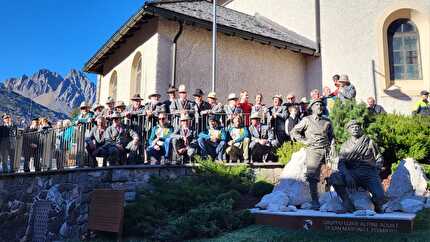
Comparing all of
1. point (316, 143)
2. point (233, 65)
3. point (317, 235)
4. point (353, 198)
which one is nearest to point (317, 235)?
point (317, 235)

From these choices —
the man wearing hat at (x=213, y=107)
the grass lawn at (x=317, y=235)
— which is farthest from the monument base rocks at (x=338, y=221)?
the man wearing hat at (x=213, y=107)

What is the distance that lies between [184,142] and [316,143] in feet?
11.4

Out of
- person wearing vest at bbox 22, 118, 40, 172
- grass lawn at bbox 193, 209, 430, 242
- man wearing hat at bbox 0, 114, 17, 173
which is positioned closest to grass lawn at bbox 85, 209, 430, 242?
grass lawn at bbox 193, 209, 430, 242

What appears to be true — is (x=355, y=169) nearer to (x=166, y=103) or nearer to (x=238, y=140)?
(x=238, y=140)

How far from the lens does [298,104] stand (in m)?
11.2

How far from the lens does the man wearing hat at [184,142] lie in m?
10.8

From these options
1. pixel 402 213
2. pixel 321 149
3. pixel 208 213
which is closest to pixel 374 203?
pixel 402 213

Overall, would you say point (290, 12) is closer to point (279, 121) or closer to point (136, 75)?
point (136, 75)

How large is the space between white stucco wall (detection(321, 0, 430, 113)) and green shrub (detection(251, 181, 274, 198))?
7529 millimetres

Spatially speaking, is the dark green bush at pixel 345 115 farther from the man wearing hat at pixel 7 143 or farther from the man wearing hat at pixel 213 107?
the man wearing hat at pixel 7 143

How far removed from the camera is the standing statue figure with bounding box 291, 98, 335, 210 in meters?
8.50

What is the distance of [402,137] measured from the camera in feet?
34.8

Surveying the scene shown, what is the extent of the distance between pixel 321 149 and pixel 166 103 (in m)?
4.87

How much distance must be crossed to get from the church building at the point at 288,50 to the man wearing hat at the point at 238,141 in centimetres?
488
